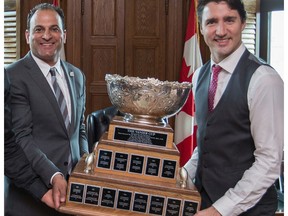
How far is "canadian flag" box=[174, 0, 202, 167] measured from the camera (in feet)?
12.3

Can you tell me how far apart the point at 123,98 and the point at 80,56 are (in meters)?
2.65

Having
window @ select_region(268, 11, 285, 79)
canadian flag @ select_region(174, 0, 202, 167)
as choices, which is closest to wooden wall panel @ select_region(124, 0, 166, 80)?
canadian flag @ select_region(174, 0, 202, 167)

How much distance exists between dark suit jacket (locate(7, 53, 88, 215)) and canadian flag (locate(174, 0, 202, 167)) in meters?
1.85

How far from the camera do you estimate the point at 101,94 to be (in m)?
4.22

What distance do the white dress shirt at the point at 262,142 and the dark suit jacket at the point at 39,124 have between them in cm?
76

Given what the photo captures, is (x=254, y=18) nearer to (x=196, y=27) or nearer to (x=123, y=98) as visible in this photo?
(x=196, y=27)

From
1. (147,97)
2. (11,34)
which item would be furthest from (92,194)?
(11,34)

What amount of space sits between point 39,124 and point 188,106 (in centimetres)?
205

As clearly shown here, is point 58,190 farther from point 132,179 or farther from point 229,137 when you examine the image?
point 229,137

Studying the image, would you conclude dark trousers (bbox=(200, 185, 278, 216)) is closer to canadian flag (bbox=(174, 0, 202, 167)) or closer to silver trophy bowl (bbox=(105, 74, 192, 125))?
silver trophy bowl (bbox=(105, 74, 192, 125))

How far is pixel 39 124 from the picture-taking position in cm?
189

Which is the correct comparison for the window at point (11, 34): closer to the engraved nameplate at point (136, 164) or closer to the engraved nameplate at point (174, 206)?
the engraved nameplate at point (136, 164)

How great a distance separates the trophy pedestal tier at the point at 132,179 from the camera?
157 cm

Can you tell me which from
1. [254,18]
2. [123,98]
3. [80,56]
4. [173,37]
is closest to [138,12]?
[173,37]
